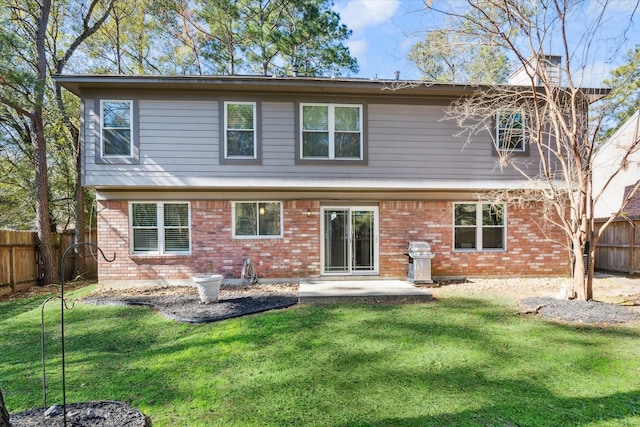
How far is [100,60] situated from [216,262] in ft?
37.9

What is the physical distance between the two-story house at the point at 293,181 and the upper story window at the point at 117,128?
0.04 meters

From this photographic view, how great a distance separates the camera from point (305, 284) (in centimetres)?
831

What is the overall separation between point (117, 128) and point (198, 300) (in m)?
4.91

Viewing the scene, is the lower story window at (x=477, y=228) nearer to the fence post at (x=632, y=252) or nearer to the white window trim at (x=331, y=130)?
the white window trim at (x=331, y=130)

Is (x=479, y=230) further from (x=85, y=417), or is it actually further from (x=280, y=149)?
(x=85, y=417)

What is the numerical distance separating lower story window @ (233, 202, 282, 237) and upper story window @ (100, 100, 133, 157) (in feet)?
10.2

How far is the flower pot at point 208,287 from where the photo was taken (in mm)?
6660

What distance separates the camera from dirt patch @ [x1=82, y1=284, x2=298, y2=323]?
19.8 ft

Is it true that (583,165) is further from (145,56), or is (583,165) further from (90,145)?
(145,56)

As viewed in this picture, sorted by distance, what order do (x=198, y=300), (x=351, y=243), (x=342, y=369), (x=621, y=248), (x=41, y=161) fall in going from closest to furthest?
(x=342, y=369) → (x=198, y=300) → (x=351, y=243) → (x=41, y=161) → (x=621, y=248)

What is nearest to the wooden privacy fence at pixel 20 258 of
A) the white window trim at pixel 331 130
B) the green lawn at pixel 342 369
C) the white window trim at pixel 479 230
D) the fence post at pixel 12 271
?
the fence post at pixel 12 271

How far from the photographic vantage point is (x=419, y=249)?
28.0 feet

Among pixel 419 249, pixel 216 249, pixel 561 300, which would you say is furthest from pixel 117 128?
pixel 561 300

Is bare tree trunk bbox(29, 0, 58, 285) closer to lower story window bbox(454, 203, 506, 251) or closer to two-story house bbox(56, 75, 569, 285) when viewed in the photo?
two-story house bbox(56, 75, 569, 285)
